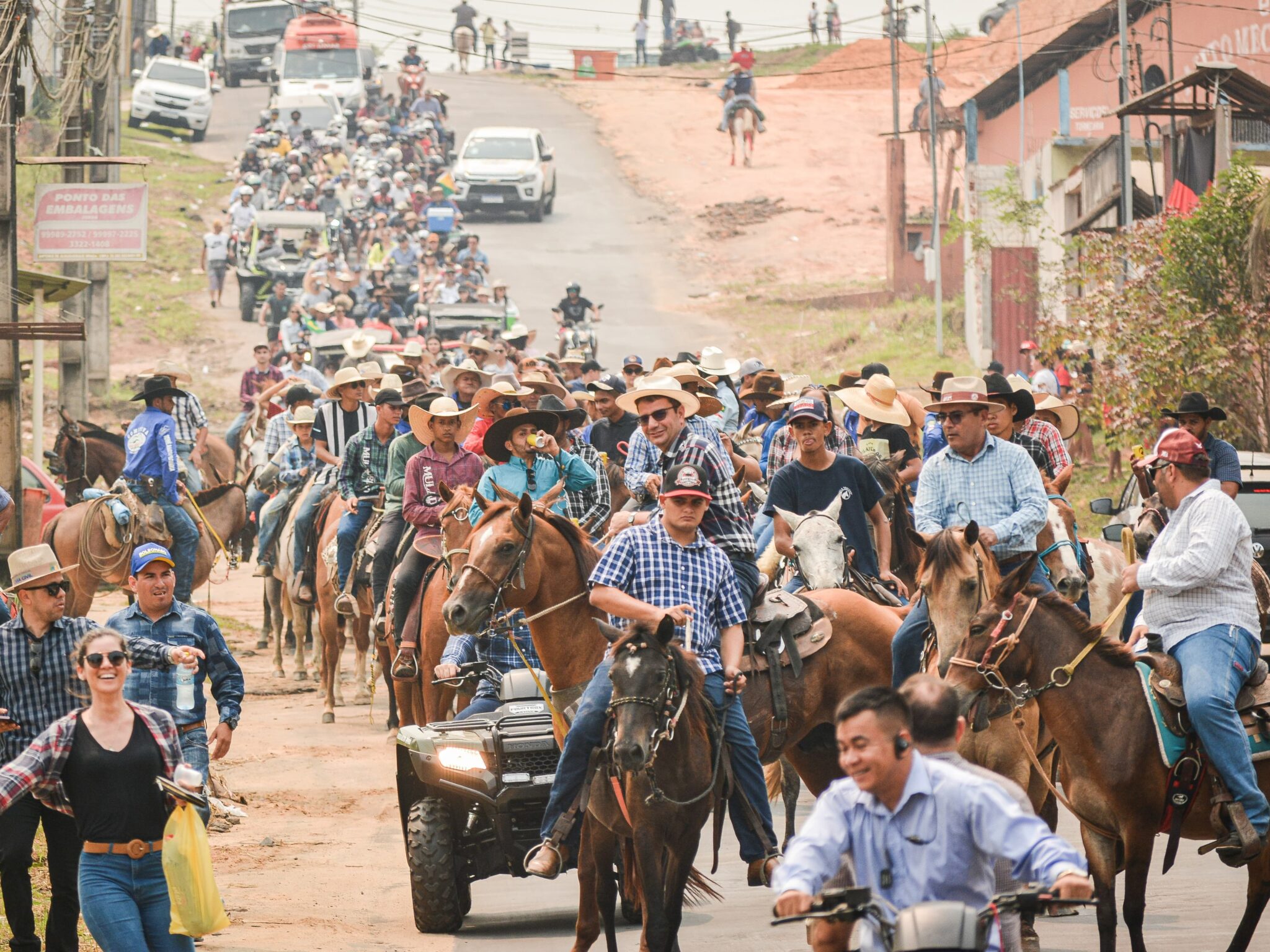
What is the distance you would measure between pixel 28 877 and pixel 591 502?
19.6ft

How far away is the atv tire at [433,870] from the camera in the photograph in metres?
10.1

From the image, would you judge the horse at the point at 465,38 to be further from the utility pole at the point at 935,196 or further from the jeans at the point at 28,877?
the jeans at the point at 28,877

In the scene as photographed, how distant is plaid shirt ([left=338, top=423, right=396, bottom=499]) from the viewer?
636 inches

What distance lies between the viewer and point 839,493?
479 inches

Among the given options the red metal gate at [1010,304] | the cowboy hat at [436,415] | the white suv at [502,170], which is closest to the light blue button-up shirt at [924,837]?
the cowboy hat at [436,415]

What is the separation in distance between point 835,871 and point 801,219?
5643 centimetres

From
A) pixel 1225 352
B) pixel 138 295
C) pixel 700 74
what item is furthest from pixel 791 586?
pixel 700 74

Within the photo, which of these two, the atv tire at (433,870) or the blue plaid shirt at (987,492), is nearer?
the atv tire at (433,870)

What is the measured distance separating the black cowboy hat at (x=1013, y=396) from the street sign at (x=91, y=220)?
1222 cm

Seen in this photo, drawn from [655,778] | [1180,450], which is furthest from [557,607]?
[1180,450]

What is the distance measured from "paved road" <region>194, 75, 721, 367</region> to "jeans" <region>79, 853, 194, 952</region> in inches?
1345

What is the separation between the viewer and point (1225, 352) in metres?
23.2

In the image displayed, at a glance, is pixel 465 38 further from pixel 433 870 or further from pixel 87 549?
pixel 433 870

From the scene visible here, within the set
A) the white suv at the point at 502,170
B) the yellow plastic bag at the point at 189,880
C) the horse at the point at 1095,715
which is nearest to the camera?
the yellow plastic bag at the point at 189,880
